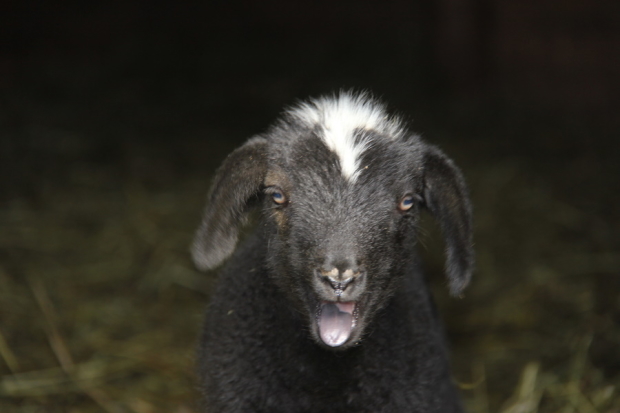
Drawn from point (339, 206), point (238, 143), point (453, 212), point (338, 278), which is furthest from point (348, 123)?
point (238, 143)

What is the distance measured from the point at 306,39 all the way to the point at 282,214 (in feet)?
23.5

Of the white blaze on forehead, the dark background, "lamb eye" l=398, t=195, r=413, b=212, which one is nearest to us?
the white blaze on forehead

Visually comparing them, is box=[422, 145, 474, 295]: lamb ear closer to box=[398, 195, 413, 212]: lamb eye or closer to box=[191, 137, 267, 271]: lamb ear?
box=[398, 195, 413, 212]: lamb eye

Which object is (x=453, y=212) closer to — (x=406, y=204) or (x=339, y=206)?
(x=406, y=204)

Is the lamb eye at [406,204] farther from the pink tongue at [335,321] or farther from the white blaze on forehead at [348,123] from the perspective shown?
the pink tongue at [335,321]

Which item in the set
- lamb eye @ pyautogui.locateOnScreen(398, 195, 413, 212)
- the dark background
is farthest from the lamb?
the dark background

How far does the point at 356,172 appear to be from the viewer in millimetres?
2936

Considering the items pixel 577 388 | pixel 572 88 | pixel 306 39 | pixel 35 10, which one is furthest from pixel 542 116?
pixel 35 10

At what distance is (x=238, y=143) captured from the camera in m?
7.25

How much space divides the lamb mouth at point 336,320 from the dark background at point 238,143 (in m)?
0.89

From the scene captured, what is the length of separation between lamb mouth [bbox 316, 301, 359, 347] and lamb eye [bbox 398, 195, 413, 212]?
48 cm

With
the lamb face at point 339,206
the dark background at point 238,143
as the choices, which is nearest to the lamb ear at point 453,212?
the lamb face at point 339,206

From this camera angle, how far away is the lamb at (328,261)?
2.88 meters

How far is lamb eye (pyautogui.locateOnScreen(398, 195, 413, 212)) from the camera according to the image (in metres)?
3.07
